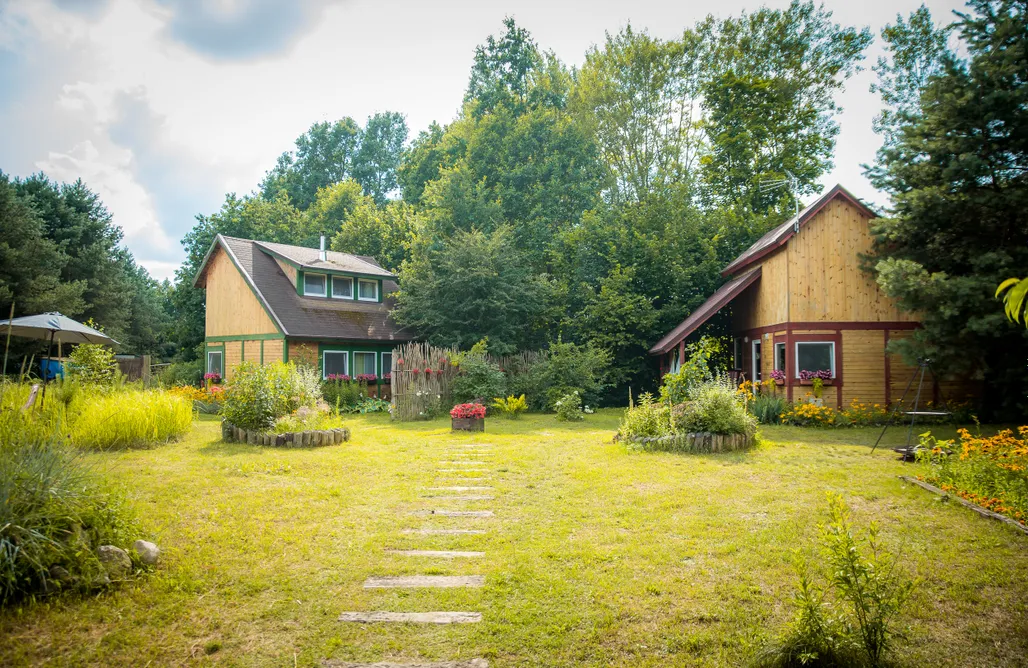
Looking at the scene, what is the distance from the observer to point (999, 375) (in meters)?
14.2

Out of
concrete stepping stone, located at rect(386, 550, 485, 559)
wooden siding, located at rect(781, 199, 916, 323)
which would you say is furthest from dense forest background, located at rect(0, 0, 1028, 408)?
concrete stepping stone, located at rect(386, 550, 485, 559)

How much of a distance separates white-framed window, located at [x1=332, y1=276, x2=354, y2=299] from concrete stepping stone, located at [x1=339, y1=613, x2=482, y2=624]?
22.0 meters

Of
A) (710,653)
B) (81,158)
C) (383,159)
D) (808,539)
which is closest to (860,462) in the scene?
(808,539)

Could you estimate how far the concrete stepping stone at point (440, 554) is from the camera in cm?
537

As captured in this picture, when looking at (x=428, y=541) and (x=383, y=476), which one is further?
(x=383, y=476)

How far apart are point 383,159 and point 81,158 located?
46993 mm

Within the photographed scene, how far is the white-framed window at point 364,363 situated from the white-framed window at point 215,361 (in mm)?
5524

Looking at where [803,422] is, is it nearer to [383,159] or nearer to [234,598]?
[234,598]

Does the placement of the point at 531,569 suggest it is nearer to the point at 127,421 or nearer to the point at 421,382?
the point at 127,421

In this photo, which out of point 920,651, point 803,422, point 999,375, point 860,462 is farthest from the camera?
point 803,422

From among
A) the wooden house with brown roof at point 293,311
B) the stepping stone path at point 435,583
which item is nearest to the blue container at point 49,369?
the wooden house with brown roof at point 293,311

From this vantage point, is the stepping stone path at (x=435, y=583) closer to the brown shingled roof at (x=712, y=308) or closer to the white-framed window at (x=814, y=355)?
the white-framed window at (x=814, y=355)

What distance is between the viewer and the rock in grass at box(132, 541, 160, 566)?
→ 4.91m

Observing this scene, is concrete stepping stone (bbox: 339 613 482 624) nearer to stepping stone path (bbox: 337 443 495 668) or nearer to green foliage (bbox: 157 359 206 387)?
stepping stone path (bbox: 337 443 495 668)
